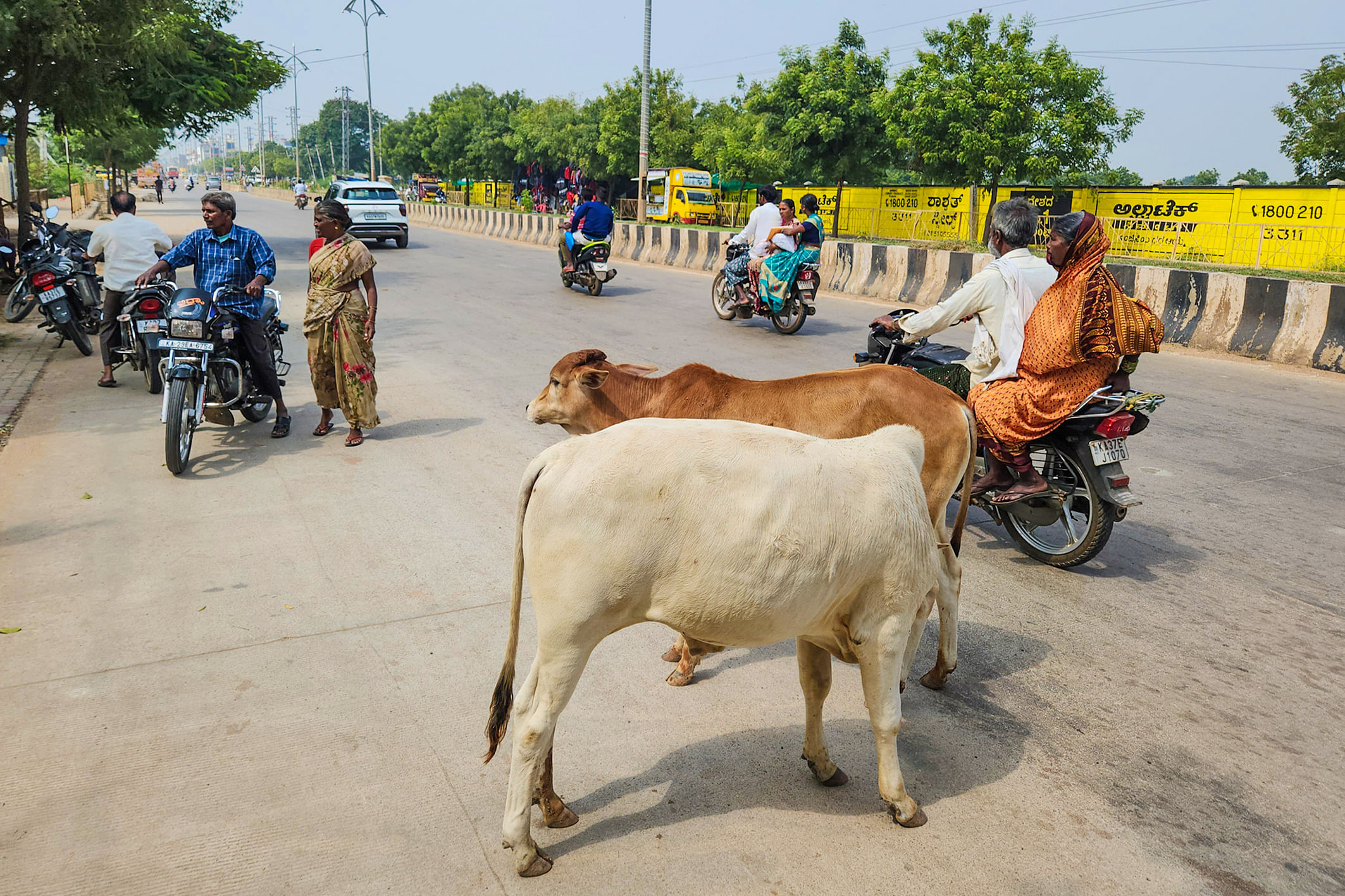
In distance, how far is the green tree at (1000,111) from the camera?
24.5m

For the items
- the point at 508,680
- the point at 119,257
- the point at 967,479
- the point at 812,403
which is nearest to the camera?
the point at 508,680

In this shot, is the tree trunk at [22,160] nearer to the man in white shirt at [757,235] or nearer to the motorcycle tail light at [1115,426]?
the man in white shirt at [757,235]

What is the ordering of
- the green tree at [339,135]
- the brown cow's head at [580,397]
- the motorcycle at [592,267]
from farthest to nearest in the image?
the green tree at [339,135], the motorcycle at [592,267], the brown cow's head at [580,397]

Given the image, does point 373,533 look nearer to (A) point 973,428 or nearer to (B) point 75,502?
(B) point 75,502

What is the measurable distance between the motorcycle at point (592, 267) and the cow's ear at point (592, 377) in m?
11.5

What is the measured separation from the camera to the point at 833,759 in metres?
3.29

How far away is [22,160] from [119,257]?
30.8 ft

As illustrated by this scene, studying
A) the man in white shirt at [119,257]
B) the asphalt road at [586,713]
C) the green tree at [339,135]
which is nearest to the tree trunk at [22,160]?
the man in white shirt at [119,257]

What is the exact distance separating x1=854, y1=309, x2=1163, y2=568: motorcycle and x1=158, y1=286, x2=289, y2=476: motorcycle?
15.2 feet

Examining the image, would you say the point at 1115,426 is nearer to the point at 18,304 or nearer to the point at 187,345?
the point at 187,345

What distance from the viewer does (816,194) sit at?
33.8m

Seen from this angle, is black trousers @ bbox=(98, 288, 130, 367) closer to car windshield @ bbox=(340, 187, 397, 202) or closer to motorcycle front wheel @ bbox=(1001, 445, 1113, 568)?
motorcycle front wheel @ bbox=(1001, 445, 1113, 568)

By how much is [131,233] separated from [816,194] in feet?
92.2

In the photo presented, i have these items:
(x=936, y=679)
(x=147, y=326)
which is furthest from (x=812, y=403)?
(x=147, y=326)
